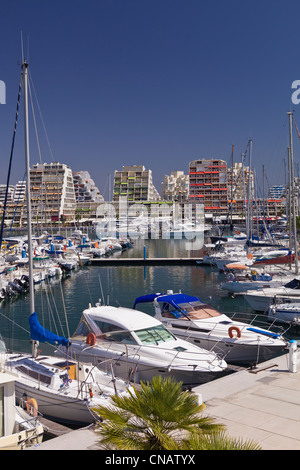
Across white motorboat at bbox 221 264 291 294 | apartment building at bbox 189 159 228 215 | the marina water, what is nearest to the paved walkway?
the marina water

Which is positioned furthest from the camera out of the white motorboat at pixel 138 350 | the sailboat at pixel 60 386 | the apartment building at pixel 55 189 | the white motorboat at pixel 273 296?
the apartment building at pixel 55 189

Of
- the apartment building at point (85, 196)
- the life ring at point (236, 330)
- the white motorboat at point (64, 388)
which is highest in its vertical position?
the apartment building at point (85, 196)

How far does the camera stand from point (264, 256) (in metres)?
41.1

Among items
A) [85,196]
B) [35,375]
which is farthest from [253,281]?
[85,196]

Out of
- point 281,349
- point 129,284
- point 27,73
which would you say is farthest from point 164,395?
point 129,284

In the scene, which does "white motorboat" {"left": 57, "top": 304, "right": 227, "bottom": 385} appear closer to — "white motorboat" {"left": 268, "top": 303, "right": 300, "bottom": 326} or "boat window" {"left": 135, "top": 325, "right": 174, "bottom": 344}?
"boat window" {"left": 135, "top": 325, "right": 174, "bottom": 344}

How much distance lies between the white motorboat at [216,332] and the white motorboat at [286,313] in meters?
4.86

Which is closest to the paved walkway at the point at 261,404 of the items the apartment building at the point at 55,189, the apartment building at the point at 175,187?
the apartment building at the point at 55,189

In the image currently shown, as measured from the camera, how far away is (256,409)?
9.49m

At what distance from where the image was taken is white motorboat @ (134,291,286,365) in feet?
49.5

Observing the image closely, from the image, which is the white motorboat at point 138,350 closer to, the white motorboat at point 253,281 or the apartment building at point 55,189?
the white motorboat at point 253,281

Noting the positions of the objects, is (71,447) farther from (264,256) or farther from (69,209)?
(69,209)

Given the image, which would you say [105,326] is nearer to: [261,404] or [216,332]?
[216,332]

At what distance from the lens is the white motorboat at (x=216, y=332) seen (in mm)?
15094
